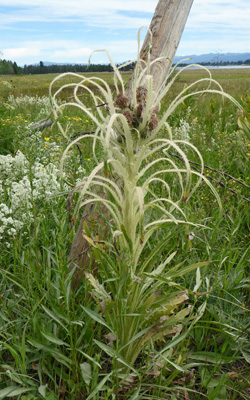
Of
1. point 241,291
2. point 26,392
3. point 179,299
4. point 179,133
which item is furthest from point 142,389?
point 179,133

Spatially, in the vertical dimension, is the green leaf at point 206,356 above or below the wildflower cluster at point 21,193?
below

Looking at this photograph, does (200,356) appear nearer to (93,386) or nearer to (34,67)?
(93,386)

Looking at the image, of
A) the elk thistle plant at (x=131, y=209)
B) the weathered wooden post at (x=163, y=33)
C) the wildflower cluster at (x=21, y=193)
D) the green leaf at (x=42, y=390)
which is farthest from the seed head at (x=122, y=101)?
the green leaf at (x=42, y=390)

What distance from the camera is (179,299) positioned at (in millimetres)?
1725

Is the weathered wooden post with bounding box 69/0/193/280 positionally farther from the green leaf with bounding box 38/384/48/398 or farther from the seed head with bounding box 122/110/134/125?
the seed head with bounding box 122/110/134/125

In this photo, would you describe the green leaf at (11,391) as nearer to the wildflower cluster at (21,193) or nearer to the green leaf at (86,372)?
the green leaf at (86,372)

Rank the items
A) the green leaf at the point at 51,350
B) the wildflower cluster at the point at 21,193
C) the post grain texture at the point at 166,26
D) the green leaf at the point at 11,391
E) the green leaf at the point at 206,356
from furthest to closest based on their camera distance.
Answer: the wildflower cluster at the point at 21,193
the post grain texture at the point at 166,26
the green leaf at the point at 206,356
the green leaf at the point at 51,350
the green leaf at the point at 11,391

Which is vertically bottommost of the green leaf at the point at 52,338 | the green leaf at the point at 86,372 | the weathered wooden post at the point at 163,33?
the green leaf at the point at 86,372

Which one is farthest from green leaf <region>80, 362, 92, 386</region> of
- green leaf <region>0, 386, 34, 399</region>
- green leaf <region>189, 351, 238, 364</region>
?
green leaf <region>189, 351, 238, 364</region>

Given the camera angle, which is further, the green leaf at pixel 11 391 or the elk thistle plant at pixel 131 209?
the green leaf at pixel 11 391

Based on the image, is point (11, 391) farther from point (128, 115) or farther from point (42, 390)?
point (128, 115)

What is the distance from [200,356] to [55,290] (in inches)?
32.3

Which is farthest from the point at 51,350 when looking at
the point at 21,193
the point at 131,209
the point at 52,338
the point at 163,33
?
the point at 163,33

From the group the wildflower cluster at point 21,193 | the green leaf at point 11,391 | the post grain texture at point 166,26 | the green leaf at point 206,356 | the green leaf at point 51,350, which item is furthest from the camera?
the wildflower cluster at point 21,193
